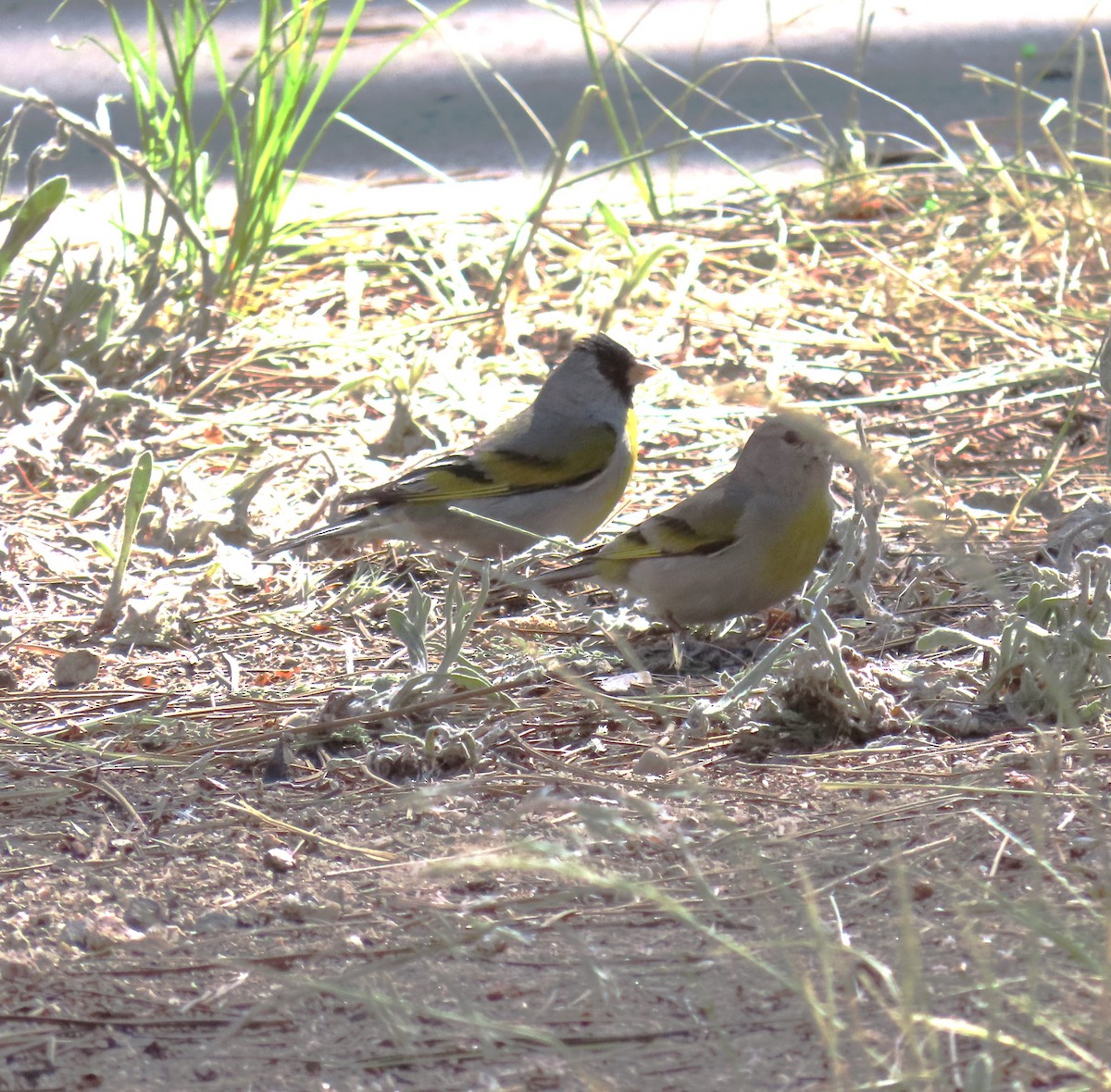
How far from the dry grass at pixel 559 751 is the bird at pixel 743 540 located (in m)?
0.12

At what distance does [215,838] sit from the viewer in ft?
9.18

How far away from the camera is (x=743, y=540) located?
3.82 meters

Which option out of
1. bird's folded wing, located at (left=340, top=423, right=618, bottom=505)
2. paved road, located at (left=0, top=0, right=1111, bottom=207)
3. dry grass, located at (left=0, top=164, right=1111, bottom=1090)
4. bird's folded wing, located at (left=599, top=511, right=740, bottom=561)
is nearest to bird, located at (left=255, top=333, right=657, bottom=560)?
bird's folded wing, located at (left=340, top=423, right=618, bottom=505)

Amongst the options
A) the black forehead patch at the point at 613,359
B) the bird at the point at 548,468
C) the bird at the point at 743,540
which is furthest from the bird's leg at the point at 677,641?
the black forehead patch at the point at 613,359

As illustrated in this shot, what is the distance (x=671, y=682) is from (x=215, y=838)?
3.95 ft

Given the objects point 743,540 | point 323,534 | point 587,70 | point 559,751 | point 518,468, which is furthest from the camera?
point 587,70

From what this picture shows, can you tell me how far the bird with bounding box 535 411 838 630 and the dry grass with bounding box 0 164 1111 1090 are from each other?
0.39ft

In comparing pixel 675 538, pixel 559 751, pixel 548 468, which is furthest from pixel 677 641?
pixel 548 468

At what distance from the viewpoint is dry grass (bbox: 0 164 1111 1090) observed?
6.72 feet

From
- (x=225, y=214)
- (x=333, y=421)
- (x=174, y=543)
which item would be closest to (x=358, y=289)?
(x=333, y=421)

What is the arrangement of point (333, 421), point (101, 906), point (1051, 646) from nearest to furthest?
point (101, 906), point (1051, 646), point (333, 421)

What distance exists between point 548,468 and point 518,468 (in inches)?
3.6

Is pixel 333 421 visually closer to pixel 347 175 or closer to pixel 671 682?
pixel 671 682

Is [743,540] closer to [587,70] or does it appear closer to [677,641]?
[677,641]
